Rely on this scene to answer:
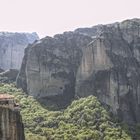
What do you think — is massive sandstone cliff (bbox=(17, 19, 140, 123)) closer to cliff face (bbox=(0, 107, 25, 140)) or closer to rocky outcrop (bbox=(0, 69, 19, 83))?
rocky outcrop (bbox=(0, 69, 19, 83))

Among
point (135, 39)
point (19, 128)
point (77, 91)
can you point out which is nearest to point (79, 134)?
point (77, 91)

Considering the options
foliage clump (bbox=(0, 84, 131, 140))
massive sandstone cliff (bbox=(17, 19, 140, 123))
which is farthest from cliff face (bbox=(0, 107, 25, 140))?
massive sandstone cliff (bbox=(17, 19, 140, 123))

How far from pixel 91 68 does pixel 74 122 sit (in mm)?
17210

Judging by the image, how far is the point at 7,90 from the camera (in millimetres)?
142500

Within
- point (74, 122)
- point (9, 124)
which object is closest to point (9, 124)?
point (9, 124)

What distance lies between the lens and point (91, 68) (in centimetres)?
13212

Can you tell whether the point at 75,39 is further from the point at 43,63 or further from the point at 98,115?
the point at 98,115

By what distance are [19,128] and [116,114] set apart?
78.2 metres

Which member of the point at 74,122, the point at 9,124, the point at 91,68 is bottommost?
the point at 74,122

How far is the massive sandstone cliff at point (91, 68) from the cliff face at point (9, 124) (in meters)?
79.4

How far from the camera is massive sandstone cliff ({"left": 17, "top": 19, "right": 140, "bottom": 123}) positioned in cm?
12656

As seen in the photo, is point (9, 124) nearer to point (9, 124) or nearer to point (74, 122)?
point (9, 124)

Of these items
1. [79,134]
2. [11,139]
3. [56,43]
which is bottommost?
[79,134]

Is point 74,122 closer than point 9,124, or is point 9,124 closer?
point 9,124
